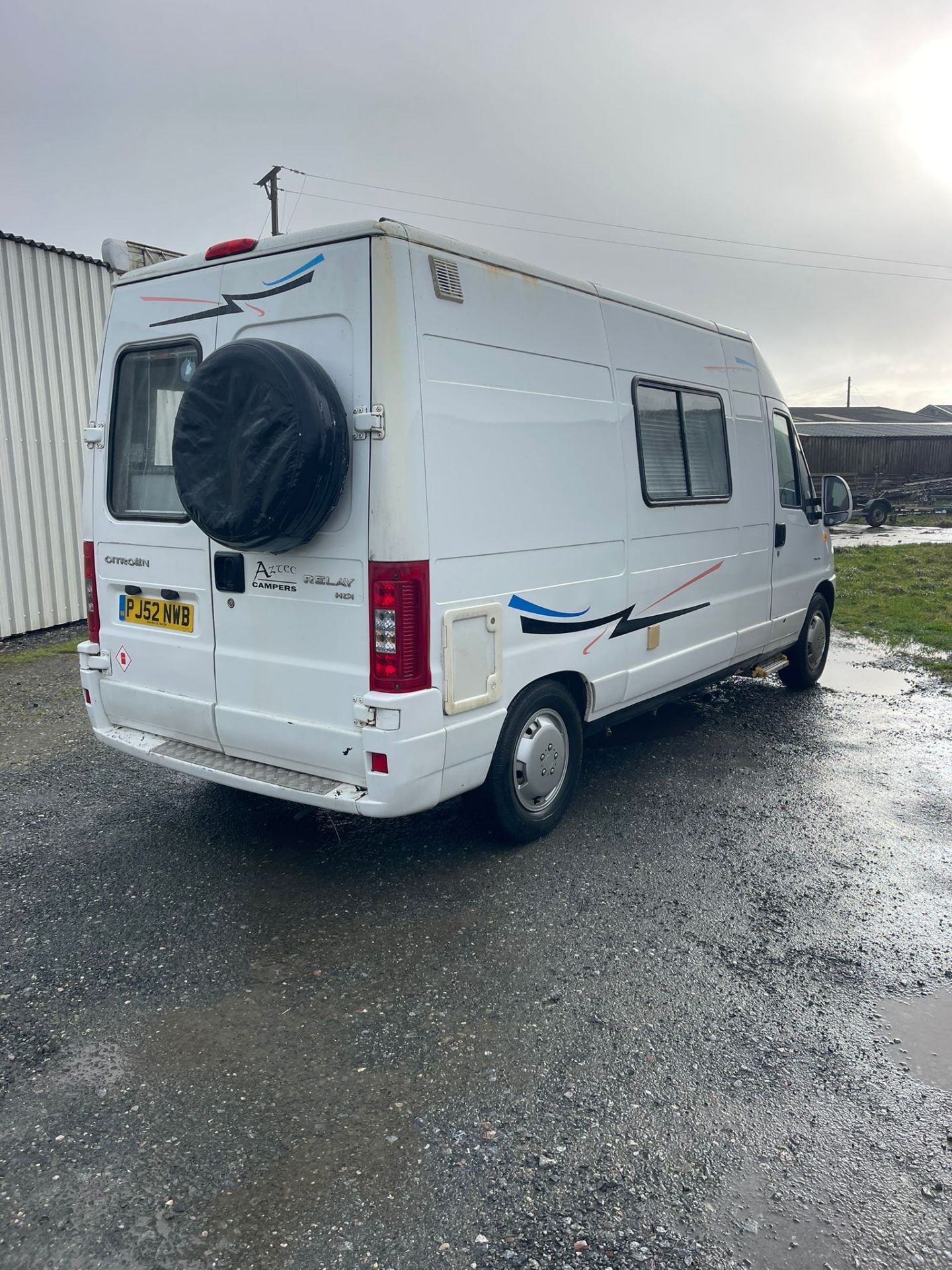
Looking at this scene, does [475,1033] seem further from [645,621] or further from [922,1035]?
[645,621]

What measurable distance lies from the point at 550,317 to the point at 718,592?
2491 mm

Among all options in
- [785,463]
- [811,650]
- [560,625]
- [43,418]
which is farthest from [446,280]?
[43,418]

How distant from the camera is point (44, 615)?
10.2 m

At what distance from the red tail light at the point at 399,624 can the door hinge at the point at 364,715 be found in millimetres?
84

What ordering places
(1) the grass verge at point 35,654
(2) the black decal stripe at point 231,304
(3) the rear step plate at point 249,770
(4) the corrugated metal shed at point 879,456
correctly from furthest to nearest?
(4) the corrugated metal shed at point 879,456
(1) the grass verge at point 35,654
(3) the rear step plate at point 249,770
(2) the black decal stripe at point 231,304

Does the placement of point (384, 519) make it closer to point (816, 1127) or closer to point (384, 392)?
point (384, 392)

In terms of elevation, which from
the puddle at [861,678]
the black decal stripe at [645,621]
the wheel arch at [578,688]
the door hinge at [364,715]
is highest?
the black decal stripe at [645,621]

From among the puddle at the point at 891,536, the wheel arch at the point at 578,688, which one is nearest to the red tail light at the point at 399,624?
the wheel arch at the point at 578,688

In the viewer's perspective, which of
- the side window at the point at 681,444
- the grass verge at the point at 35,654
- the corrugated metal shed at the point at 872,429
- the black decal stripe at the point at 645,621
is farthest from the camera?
the corrugated metal shed at the point at 872,429

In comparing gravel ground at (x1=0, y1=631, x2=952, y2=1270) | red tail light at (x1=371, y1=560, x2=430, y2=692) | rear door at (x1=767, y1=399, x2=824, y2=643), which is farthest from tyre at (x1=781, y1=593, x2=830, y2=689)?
A: red tail light at (x1=371, y1=560, x2=430, y2=692)

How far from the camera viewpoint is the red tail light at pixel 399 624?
372cm

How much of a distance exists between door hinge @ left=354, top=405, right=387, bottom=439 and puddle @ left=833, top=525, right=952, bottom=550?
713 inches

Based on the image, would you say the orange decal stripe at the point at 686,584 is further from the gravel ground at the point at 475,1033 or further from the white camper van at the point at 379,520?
the gravel ground at the point at 475,1033

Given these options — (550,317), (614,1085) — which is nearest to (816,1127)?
(614,1085)
